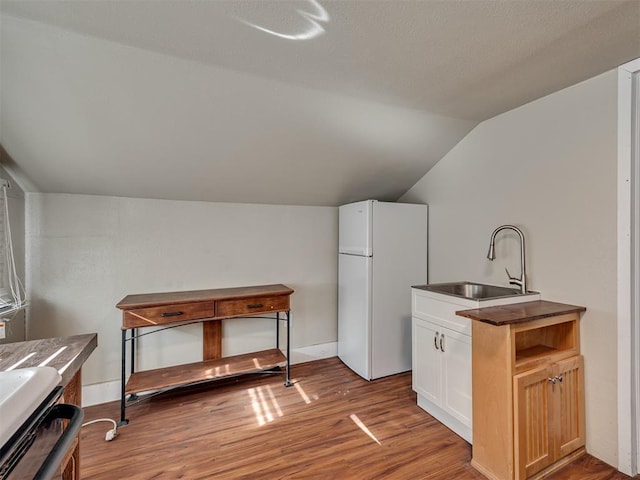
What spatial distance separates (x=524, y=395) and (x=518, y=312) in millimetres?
437

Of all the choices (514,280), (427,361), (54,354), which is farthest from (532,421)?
(54,354)

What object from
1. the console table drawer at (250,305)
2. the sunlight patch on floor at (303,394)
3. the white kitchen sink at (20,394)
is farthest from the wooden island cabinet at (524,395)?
the white kitchen sink at (20,394)

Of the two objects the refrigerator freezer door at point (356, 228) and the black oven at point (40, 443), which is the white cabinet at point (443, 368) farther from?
the black oven at point (40, 443)

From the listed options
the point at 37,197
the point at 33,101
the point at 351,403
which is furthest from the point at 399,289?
the point at 37,197

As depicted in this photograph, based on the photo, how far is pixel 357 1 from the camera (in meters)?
1.21

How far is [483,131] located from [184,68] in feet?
7.45

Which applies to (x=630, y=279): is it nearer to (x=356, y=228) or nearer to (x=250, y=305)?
(x=356, y=228)

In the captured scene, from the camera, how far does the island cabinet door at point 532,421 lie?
1530 mm

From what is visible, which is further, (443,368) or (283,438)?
(443,368)

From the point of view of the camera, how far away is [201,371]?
8.21ft

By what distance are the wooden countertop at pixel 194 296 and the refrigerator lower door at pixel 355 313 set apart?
→ 674 millimetres

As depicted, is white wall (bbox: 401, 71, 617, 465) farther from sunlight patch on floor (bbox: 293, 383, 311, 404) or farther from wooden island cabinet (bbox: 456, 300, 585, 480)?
sunlight patch on floor (bbox: 293, 383, 311, 404)

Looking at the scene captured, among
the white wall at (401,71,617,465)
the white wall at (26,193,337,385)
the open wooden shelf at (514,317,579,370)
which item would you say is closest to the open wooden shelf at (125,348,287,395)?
the white wall at (26,193,337,385)

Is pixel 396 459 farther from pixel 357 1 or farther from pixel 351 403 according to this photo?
pixel 357 1
